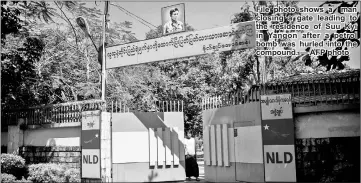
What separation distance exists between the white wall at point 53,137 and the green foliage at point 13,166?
1.19m

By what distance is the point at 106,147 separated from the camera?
12070mm

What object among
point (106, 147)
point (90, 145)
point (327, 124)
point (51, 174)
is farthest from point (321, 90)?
point (51, 174)

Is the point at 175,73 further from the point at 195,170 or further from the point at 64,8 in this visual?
the point at 195,170

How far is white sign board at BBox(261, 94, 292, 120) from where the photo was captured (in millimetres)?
10078

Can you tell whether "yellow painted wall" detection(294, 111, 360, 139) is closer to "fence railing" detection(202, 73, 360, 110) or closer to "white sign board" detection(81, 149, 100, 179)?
"fence railing" detection(202, 73, 360, 110)

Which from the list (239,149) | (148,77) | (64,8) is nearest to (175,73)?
(148,77)

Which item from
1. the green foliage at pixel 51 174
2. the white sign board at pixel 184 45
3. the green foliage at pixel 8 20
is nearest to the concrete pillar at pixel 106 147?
the green foliage at pixel 51 174

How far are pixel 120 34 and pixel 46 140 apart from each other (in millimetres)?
8426

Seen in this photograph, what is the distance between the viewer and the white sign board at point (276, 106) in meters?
10.1

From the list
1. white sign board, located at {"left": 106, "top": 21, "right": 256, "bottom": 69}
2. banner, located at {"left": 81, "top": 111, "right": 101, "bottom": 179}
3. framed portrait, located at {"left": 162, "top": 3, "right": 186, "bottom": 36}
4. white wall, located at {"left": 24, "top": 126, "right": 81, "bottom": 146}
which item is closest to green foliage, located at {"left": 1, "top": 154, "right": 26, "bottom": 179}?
white wall, located at {"left": 24, "top": 126, "right": 81, "bottom": 146}

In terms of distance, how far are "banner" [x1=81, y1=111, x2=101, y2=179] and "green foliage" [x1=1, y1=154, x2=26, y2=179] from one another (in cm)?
185

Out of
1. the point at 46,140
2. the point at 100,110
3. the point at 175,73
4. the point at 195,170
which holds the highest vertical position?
the point at 175,73

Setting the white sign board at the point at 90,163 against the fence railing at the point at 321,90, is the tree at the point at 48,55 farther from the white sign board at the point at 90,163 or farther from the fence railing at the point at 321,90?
the fence railing at the point at 321,90

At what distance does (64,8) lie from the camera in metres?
16.2
